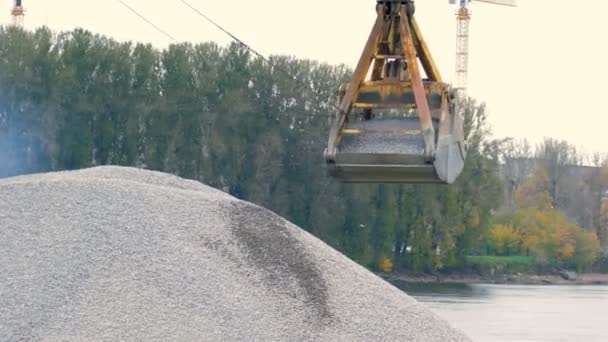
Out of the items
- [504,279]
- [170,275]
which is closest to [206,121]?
[504,279]

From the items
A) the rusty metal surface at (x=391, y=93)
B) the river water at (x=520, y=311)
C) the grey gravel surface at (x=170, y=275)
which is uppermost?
the rusty metal surface at (x=391, y=93)

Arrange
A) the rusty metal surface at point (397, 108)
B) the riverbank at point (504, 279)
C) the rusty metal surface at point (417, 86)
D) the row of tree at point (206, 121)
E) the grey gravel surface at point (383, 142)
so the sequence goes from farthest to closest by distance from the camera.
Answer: the riverbank at point (504, 279)
the row of tree at point (206, 121)
the grey gravel surface at point (383, 142)
the rusty metal surface at point (397, 108)
the rusty metal surface at point (417, 86)

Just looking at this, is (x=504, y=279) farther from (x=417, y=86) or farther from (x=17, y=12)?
(x=417, y=86)

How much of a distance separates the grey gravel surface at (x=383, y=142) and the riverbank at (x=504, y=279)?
1985 inches

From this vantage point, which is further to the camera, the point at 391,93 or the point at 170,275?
the point at 170,275

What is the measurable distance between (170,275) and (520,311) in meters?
31.1

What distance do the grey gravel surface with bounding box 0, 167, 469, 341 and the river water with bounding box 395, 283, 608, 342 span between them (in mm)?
13235

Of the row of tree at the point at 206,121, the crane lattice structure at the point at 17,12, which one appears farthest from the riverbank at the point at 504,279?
the crane lattice structure at the point at 17,12

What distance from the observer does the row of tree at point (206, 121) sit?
221 ft

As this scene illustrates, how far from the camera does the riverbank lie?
76625 millimetres

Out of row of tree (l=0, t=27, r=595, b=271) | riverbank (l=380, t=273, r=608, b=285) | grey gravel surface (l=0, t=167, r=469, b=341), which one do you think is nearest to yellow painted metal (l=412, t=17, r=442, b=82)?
grey gravel surface (l=0, t=167, r=469, b=341)

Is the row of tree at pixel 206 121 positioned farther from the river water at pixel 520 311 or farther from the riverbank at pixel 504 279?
the river water at pixel 520 311

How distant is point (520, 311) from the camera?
53.9 m

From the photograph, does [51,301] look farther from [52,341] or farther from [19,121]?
[19,121]
